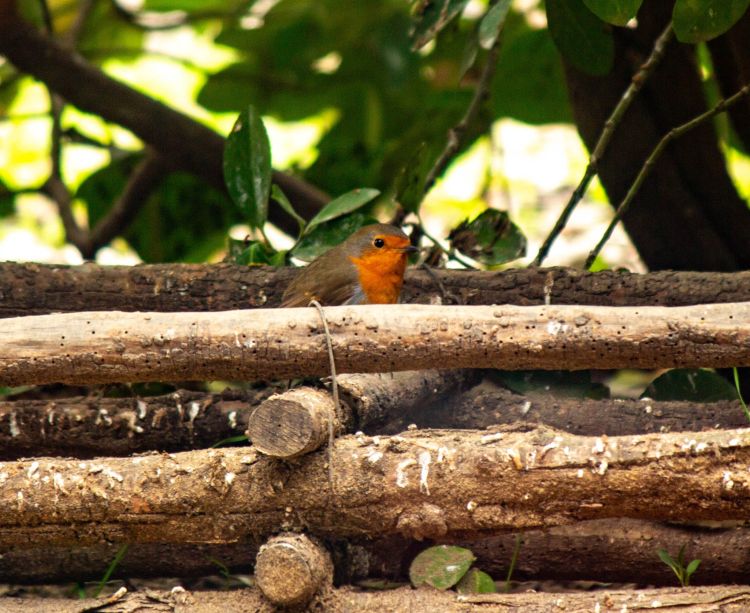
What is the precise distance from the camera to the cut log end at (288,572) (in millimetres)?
2184

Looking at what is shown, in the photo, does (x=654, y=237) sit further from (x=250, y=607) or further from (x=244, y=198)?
(x=250, y=607)

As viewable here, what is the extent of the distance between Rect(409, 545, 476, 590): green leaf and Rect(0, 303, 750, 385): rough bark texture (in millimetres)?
450

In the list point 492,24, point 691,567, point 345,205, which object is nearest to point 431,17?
point 492,24

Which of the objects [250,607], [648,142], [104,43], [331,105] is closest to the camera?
[250,607]

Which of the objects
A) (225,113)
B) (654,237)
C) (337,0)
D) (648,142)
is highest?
(337,0)

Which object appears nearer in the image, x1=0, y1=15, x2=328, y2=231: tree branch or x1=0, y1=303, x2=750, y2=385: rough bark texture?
x1=0, y1=303, x2=750, y2=385: rough bark texture

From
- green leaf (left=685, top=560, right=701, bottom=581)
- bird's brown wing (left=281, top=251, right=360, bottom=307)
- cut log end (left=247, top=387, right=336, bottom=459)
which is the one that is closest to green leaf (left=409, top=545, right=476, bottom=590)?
cut log end (left=247, top=387, right=336, bottom=459)

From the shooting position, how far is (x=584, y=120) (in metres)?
3.88

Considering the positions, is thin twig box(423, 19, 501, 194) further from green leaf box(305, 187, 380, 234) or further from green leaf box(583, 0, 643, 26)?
green leaf box(583, 0, 643, 26)

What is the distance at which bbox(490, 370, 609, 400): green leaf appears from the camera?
122 inches

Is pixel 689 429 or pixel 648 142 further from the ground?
pixel 648 142

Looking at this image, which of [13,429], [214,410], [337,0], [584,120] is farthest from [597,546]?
[337,0]

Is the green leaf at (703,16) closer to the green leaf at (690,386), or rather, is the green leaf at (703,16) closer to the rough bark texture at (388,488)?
the green leaf at (690,386)

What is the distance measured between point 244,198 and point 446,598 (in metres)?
1.67
